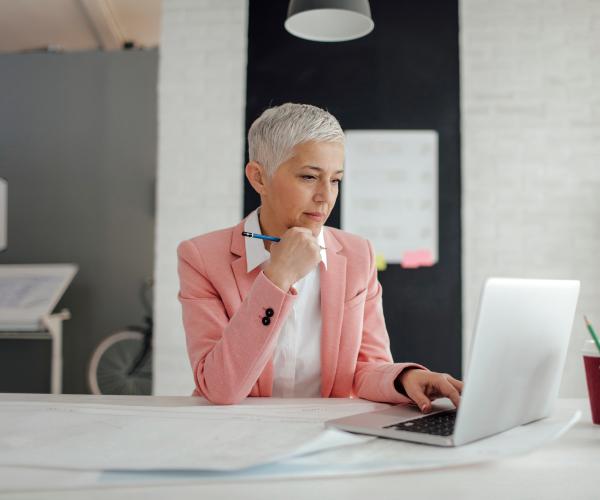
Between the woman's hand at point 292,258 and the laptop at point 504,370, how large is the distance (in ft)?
1.01

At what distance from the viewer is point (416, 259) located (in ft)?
11.3

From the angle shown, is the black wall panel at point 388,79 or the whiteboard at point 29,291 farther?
the whiteboard at point 29,291

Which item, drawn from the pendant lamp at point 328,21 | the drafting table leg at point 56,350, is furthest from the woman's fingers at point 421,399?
the drafting table leg at point 56,350

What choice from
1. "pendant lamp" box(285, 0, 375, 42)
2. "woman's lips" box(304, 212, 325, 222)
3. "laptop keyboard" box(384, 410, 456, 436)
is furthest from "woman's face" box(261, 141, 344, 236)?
"pendant lamp" box(285, 0, 375, 42)

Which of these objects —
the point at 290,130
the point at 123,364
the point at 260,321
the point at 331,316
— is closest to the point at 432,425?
the point at 260,321

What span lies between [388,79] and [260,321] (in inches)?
102

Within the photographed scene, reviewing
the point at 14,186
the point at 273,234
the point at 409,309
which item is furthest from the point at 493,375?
the point at 14,186

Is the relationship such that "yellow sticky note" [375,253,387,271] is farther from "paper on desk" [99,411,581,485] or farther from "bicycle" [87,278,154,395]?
"paper on desk" [99,411,581,485]

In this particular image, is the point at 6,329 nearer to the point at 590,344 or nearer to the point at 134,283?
the point at 134,283

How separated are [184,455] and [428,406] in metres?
0.47

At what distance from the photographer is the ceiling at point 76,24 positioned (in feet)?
15.9

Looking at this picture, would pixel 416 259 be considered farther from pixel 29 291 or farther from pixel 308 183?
pixel 29 291

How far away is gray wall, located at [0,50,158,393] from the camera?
15.5 feet

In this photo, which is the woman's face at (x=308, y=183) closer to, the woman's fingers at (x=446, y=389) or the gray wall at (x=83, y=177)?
the woman's fingers at (x=446, y=389)
